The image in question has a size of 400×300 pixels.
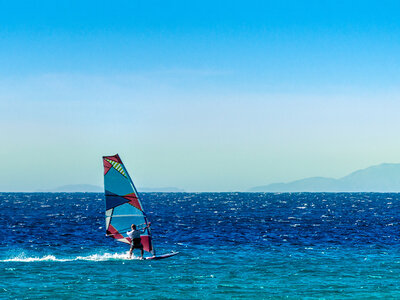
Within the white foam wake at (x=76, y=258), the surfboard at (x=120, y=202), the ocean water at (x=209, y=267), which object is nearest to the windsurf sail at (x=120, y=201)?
the surfboard at (x=120, y=202)

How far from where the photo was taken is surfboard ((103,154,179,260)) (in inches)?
1273

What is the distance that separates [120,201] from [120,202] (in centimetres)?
7

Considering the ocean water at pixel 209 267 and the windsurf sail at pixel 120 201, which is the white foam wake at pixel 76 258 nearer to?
the ocean water at pixel 209 267

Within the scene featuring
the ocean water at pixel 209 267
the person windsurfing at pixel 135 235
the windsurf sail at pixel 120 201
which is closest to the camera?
the ocean water at pixel 209 267

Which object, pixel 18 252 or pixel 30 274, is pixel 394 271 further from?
pixel 18 252

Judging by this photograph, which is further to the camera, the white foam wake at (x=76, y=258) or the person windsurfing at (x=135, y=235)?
the white foam wake at (x=76, y=258)

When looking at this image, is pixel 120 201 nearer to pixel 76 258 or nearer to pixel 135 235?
pixel 135 235

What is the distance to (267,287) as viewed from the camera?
26.6 m

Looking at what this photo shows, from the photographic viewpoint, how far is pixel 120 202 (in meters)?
33.1

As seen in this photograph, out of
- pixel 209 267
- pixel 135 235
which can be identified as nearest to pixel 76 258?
pixel 135 235

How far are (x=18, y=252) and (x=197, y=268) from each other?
15319 millimetres

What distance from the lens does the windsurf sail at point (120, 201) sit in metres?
32.3

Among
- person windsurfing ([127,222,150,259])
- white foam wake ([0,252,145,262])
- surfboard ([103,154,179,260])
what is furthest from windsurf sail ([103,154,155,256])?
white foam wake ([0,252,145,262])

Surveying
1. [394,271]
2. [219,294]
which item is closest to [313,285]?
[219,294]
